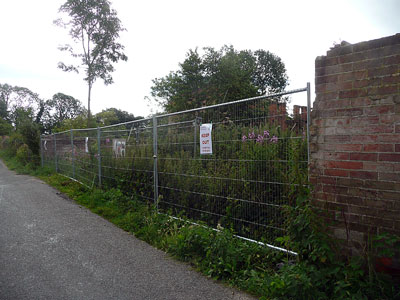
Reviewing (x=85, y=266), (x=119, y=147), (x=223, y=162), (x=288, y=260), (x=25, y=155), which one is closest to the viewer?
(x=288, y=260)

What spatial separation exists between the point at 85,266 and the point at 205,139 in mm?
2294

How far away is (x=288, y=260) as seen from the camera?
3.31 m

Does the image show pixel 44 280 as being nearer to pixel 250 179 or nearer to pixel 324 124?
pixel 250 179

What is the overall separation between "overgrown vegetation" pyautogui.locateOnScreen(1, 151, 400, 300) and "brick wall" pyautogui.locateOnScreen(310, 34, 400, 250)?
0.68ft

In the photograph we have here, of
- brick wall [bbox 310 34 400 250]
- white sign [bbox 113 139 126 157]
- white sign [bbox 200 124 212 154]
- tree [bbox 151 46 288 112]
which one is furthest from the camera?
tree [bbox 151 46 288 112]

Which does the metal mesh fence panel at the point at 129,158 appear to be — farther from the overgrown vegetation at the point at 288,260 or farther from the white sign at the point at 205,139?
the white sign at the point at 205,139

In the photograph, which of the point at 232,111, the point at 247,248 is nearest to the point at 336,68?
the point at 232,111

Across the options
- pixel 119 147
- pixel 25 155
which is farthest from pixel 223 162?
pixel 25 155

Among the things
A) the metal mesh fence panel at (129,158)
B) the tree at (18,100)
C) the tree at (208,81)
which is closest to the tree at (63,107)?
the tree at (18,100)

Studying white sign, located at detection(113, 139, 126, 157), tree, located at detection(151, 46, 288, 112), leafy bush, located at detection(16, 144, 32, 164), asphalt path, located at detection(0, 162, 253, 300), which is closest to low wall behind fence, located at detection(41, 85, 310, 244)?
white sign, located at detection(113, 139, 126, 157)

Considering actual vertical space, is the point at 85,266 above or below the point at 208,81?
below

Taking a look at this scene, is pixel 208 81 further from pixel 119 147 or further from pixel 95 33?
pixel 119 147

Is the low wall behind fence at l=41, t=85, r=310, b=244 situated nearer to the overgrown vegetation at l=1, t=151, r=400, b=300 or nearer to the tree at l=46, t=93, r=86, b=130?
the overgrown vegetation at l=1, t=151, r=400, b=300

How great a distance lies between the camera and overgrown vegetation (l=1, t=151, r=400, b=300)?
254cm
